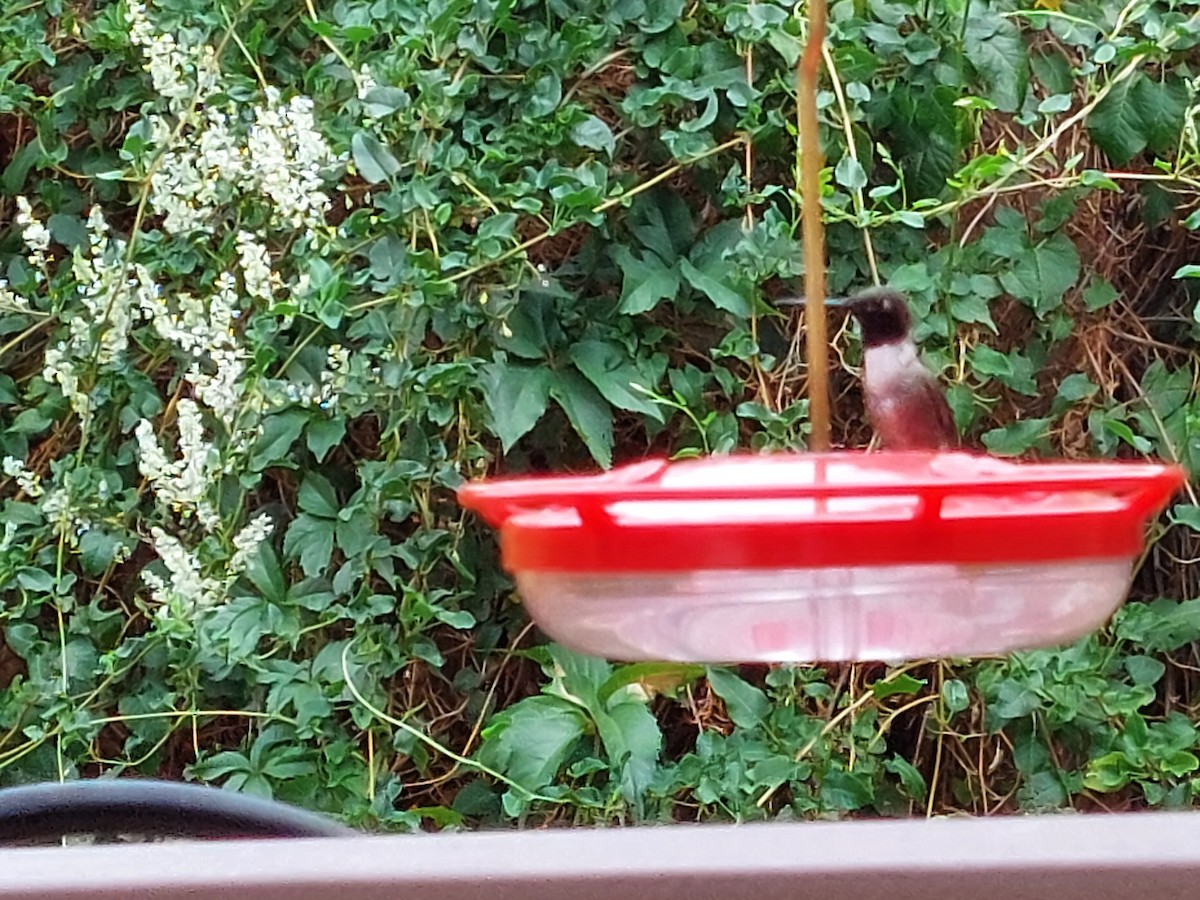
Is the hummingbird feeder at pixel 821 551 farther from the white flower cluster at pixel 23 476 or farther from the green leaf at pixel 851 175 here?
the white flower cluster at pixel 23 476

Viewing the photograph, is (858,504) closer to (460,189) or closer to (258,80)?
(460,189)

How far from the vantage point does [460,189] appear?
134cm

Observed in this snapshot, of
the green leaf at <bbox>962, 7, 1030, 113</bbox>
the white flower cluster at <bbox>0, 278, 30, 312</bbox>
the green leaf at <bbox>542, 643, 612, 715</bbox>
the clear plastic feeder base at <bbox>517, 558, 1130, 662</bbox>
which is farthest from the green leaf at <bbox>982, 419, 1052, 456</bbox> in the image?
the white flower cluster at <bbox>0, 278, 30, 312</bbox>

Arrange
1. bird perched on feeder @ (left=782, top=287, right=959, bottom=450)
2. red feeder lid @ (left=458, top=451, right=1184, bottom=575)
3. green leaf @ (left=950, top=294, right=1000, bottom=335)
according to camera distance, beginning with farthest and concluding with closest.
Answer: green leaf @ (left=950, top=294, right=1000, bottom=335) < bird perched on feeder @ (left=782, top=287, right=959, bottom=450) < red feeder lid @ (left=458, top=451, right=1184, bottom=575)

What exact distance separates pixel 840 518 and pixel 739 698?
2.91 ft

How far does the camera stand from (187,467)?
4.25 ft

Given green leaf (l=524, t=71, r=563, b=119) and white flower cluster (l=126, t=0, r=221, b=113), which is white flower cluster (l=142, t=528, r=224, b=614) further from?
green leaf (l=524, t=71, r=563, b=119)

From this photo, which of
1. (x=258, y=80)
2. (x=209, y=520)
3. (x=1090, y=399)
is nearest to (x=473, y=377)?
(x=209, y=520)

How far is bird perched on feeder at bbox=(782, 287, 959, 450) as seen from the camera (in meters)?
1.23

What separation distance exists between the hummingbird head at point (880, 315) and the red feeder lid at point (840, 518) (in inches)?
29.9

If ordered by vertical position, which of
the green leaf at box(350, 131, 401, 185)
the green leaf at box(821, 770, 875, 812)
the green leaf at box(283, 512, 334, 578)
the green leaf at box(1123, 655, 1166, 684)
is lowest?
the green leaf at box(821, 770, 875, 812)

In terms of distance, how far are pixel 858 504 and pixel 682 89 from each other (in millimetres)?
970

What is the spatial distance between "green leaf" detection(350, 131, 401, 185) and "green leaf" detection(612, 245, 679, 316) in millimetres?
241

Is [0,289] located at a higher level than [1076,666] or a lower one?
higher
